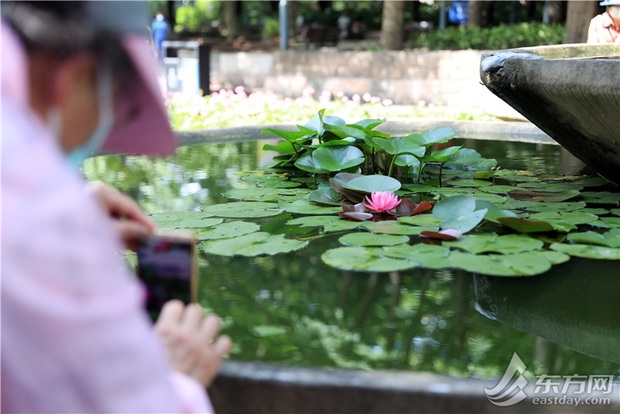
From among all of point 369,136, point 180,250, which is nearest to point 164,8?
point 369,136

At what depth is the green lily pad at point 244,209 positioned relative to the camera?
272cm

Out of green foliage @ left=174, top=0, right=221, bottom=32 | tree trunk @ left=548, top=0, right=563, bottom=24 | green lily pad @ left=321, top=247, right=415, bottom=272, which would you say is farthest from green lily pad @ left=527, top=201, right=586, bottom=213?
green foliage @ left=174, top=0, right=221, bottom=32

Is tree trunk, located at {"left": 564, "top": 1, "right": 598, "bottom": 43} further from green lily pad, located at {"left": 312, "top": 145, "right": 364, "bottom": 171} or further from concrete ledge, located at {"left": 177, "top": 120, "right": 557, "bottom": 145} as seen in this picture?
green lily pad, located at {"left": 312, "top": 145, "right": 364, "bottom": 171}

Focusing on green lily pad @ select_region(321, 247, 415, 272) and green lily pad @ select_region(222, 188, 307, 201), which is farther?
green lily pad @ select_region(222, 188, 307, 201)

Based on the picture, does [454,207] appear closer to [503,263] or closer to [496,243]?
[496,243]

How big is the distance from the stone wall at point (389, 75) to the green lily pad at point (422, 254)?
5430mm

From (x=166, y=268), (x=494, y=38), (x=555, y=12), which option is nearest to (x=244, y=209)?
(x=166, y=268)

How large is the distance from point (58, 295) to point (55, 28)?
26 centimetres

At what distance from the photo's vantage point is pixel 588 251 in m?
2.18

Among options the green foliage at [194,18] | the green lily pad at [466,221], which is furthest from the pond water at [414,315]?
the green foliage at [194,18]

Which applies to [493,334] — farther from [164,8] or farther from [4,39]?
[164,8]

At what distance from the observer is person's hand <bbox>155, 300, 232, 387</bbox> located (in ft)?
3.64

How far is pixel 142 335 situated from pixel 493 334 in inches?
44.9

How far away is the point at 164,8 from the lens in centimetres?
2917
